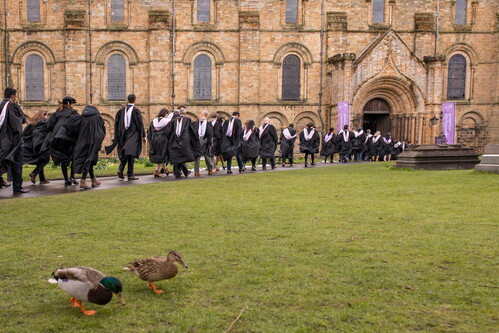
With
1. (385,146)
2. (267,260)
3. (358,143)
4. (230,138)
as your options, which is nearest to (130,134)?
(230,138)

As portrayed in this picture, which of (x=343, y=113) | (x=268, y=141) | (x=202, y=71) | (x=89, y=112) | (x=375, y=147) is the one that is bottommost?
(x=375, y=147)

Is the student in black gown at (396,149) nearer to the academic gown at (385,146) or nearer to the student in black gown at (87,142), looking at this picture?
the academic gown at (385,146)

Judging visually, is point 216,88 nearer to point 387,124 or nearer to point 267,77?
point 267,77

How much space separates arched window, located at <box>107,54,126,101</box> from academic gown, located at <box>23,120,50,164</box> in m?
20.4

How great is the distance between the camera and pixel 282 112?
3222 cm

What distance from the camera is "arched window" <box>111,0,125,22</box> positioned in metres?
31.8

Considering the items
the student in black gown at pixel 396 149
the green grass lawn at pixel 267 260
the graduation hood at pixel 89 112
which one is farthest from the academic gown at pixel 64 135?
the student in black gown at pixel 396 149

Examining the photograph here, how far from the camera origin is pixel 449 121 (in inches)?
1207

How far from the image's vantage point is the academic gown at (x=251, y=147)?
57.5ft

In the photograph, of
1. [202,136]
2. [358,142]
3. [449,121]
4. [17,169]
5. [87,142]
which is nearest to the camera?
[17,169]

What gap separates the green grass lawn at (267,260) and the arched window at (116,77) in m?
24.4

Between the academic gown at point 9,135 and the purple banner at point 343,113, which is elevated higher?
the purple banner at point 343,113

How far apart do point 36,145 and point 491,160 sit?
482 inches

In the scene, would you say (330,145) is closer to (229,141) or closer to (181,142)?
(229,141)
